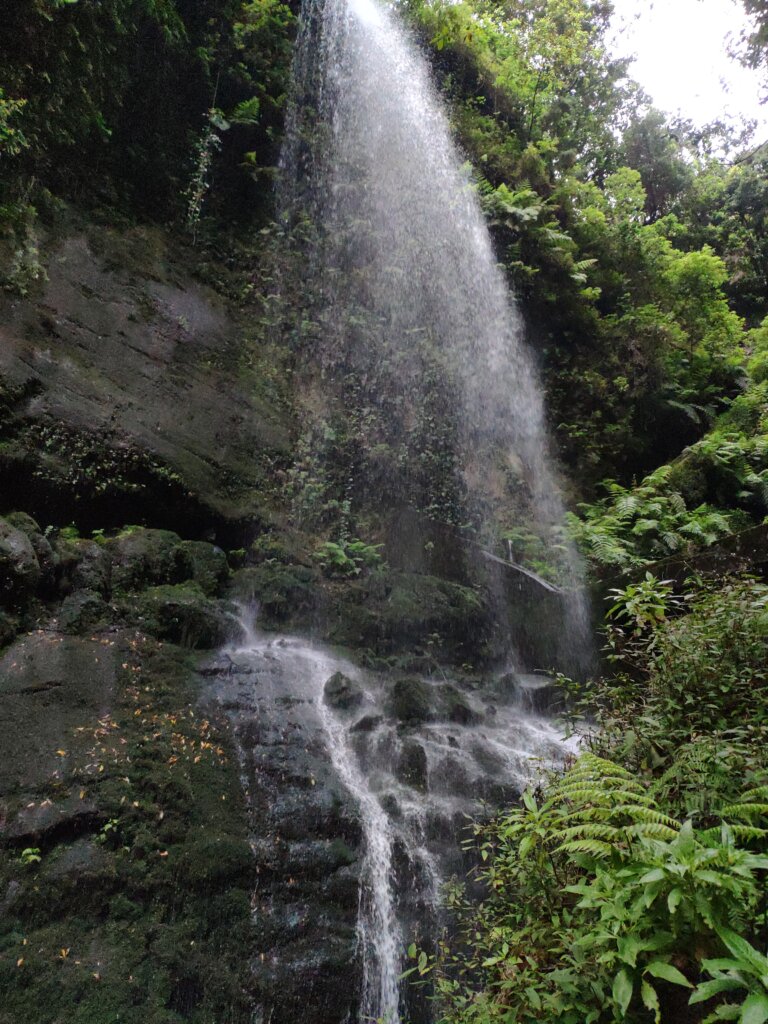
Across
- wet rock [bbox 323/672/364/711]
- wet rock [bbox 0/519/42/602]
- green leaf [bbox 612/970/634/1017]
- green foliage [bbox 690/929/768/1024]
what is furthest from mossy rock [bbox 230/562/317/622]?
green foliage [bbox 690/929/768/1024]

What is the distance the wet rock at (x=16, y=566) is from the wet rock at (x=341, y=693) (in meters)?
2.85

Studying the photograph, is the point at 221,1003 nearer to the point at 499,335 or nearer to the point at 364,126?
the point at 499,335

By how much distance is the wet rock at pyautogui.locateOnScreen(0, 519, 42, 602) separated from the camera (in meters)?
5.07

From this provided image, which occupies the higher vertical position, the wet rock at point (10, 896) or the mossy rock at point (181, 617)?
the mossy rock at point (181, 617)

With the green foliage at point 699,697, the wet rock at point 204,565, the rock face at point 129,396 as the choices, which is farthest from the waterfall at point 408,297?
the green foliage at point 699,697

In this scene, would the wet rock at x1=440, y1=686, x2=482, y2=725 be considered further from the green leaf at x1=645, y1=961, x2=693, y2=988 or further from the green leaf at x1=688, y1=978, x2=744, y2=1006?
the green leaf at x1=688, y1=978, x2=744, y2=1006

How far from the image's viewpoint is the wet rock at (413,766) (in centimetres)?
529

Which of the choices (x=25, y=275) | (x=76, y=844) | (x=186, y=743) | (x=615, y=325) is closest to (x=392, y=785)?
(x=186, y=743)

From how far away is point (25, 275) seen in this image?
736 centimetres

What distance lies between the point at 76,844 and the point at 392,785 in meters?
2.44

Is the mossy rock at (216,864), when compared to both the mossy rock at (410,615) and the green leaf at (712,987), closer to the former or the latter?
the mossy rock at (410,615)

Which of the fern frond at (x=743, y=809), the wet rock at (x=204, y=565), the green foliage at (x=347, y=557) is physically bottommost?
the fern frond at (x=743, y=809)

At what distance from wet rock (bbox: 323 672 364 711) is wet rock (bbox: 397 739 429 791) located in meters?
0.75

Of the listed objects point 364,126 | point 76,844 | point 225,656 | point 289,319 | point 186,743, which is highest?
point 364,126
